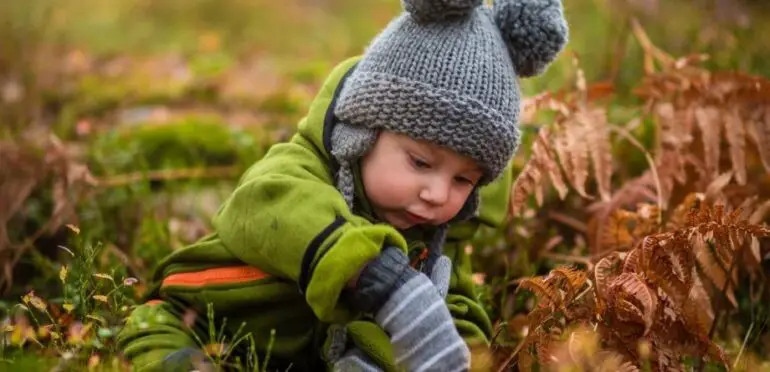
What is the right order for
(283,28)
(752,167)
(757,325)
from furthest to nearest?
(283,28)
(752,167)
(757,325)

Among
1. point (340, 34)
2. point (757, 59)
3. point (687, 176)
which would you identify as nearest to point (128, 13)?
point (340, 34)

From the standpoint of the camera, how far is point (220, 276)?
2660 mm

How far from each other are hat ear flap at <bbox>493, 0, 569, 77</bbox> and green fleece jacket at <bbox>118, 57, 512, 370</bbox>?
0.44 meters

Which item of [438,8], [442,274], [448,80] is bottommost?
[442,274]

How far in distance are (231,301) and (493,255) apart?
128cm

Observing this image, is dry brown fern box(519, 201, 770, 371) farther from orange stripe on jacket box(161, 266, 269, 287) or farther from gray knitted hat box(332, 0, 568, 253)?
orange stripe on jacket box(161, 266, 269, 287)

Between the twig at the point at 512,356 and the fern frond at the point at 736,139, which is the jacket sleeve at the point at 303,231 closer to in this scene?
the twig at the point at 512,356

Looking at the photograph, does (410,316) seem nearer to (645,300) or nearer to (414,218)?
(414,218)

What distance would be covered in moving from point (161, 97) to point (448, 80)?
3592mm

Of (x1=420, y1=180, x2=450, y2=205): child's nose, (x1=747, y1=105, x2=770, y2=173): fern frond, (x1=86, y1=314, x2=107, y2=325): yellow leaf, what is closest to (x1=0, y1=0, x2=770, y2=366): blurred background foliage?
(x1=86, y1=314, x2=107, y2=325): yellow leaf

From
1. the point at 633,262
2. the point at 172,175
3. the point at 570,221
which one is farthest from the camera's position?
the point at 172,175

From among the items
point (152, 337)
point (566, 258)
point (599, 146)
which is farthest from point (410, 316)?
point (599, 146)

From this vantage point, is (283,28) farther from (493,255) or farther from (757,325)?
(757,325)

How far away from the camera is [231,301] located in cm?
265
